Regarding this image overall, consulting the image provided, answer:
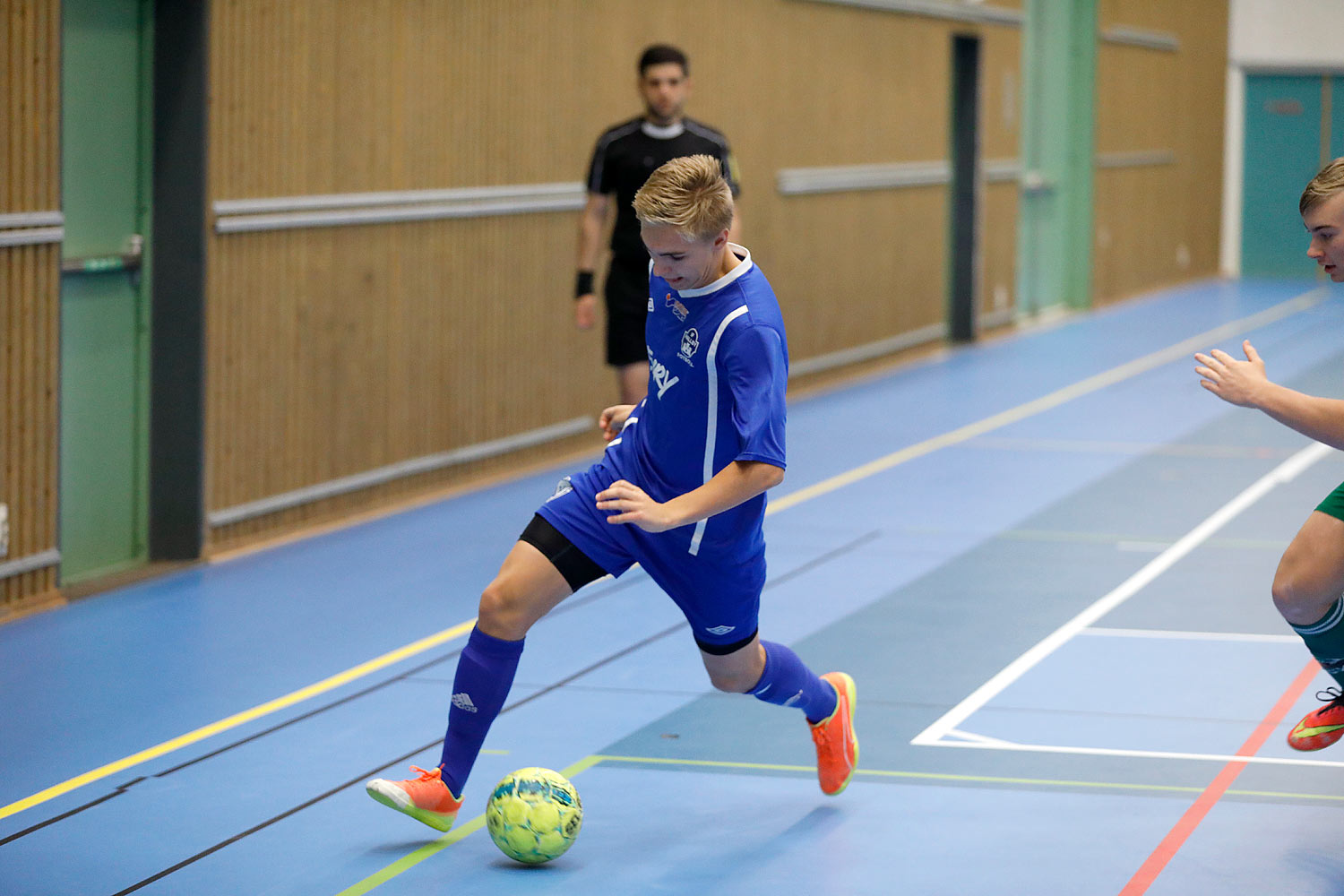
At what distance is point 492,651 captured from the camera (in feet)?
14.2

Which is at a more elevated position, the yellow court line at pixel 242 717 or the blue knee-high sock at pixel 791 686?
the blue knee-high sock at pixel 791 686

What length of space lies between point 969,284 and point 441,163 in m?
9.10

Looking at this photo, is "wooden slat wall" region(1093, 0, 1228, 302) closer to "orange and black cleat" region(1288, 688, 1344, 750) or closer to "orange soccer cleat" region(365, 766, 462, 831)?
"orange and black cleat" region(1288, 688, 1344, 750)

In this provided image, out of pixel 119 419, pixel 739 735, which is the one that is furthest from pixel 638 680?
pixel 119 419

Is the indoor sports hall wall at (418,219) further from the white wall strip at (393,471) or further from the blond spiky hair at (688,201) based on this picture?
the blond spiky hair at (688,201)

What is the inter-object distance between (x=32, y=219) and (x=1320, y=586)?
16.3 feet

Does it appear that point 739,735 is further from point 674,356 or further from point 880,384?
point 880,384

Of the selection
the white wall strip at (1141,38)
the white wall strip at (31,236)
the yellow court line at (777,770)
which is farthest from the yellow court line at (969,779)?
the white wall strip at (1141,38)

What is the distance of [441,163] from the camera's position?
9680mm

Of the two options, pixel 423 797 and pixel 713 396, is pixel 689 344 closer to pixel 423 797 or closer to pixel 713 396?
pixel 713 396

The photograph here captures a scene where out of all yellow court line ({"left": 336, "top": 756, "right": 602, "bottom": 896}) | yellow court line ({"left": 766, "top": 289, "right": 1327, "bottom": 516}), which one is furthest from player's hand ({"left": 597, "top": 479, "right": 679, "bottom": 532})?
yellow court line ({"left": 766, "top": 289, "right": 1327, "bottom": 516})

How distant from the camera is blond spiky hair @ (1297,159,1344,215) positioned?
4.16 metres

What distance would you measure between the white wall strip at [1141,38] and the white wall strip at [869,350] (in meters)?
6.44

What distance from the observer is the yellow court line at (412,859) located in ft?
13.8
